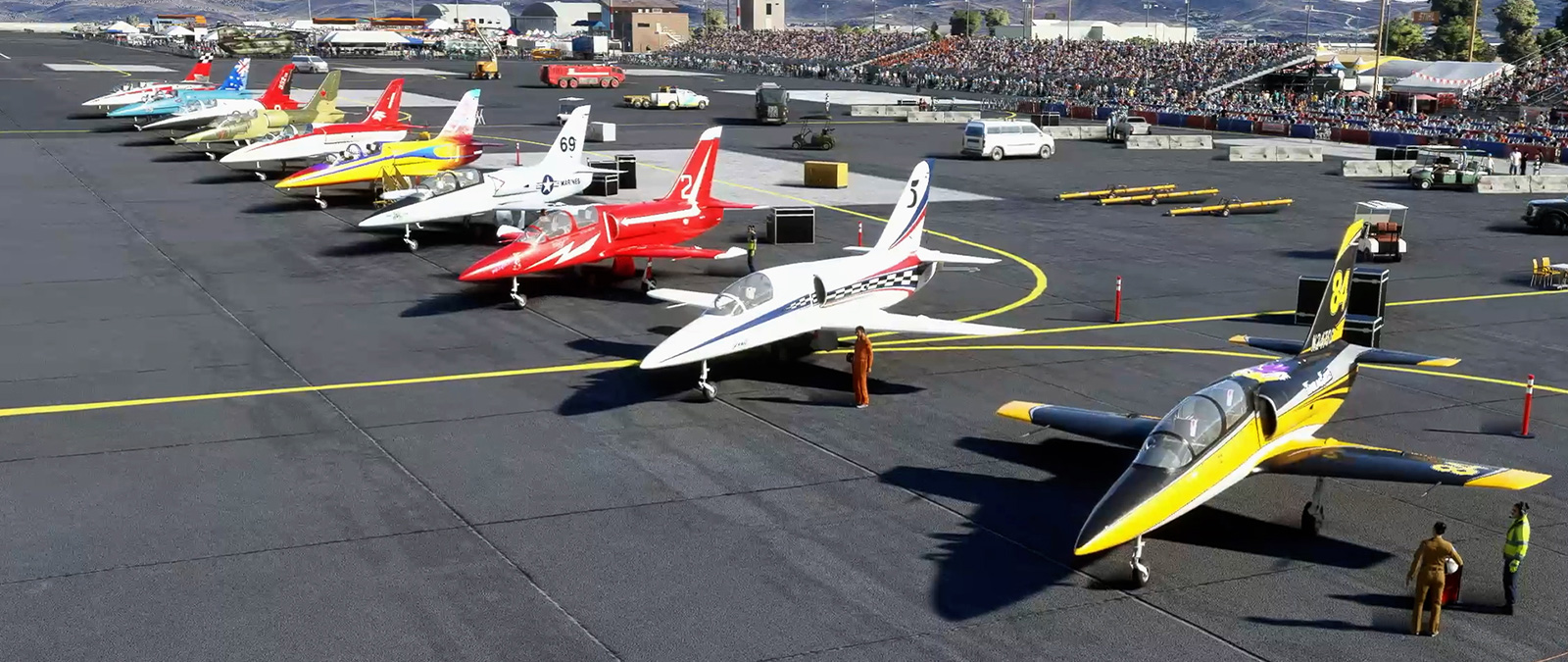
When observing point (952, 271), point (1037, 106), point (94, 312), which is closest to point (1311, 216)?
point (952, 271)

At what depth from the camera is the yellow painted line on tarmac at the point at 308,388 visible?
24.6 metres

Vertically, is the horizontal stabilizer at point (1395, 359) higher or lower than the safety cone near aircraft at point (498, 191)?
lower

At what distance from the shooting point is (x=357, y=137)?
5500 cm

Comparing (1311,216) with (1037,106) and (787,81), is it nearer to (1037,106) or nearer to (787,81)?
(1037,106)

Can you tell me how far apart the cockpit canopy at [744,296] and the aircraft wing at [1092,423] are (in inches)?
238

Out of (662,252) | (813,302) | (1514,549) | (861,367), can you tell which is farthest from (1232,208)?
(1514,549)

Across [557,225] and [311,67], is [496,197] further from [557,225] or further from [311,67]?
[311,67]

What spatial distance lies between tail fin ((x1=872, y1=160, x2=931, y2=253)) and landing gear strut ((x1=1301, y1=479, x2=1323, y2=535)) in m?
13.5

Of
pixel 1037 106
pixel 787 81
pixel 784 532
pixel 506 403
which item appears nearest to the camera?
pixel 784 532

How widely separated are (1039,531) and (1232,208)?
123 ft

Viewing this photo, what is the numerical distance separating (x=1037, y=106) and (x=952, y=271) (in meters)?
69.5

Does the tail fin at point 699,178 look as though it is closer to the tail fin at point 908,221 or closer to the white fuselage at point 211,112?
the tail fin at point 908,221

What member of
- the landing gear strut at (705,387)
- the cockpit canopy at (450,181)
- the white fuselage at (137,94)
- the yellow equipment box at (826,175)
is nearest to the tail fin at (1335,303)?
the landing gear strut at (705,387)

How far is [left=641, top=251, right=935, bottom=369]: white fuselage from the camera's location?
25469mm
